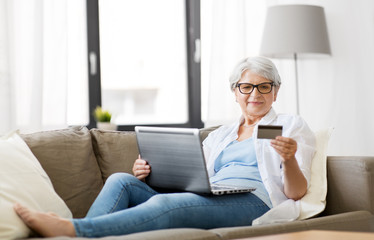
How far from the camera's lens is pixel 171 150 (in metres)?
1.91

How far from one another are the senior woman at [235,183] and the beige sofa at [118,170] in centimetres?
11

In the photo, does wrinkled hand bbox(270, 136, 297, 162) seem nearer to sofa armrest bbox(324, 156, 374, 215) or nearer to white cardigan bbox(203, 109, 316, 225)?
white cardigan bbox(203, 109, 316, 225)

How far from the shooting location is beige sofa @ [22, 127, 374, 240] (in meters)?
1.94

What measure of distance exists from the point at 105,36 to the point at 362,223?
2.53 metres

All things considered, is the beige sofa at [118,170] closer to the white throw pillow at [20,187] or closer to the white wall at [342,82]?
the white throw pillow at [20,187]

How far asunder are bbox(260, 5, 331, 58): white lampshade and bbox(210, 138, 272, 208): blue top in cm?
144

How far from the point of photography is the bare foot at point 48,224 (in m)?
1.61

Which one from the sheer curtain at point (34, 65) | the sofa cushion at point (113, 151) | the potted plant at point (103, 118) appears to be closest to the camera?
the sofa cushion at point (113, 151)

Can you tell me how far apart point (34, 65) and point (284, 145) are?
201 centimetres

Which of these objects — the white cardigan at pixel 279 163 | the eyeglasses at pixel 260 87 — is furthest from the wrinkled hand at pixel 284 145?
the eyeglasses at pixel 260 87

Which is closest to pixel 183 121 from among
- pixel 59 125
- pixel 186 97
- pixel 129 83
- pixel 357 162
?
pixel 186 97

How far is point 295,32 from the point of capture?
11.6 feet

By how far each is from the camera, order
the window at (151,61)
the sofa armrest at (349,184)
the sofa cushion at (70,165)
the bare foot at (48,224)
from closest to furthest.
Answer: the bare foot at (48,224), the sofa armrest at (349,184), the sofa cushion at (70,165), the window at (151,61)

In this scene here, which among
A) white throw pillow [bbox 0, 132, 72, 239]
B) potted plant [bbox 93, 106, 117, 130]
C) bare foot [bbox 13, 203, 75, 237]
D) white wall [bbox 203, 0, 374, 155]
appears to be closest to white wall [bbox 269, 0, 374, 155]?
white wall [bbox 203, 0, 374, 155]
